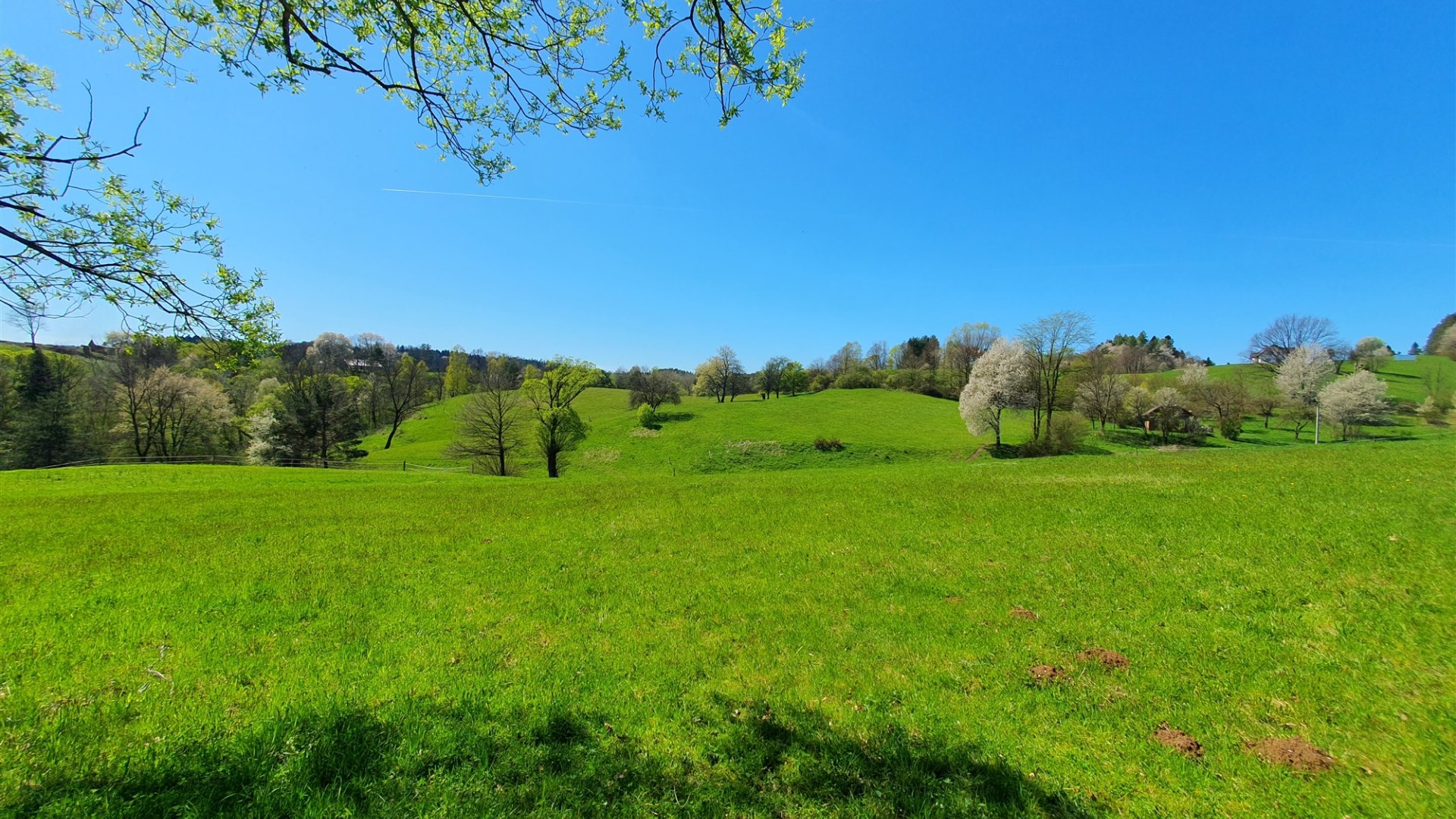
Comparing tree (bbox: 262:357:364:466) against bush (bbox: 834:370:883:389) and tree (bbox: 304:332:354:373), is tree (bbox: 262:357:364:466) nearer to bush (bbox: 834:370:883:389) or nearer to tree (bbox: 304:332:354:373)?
tree (bbox: 304:332:354:373)

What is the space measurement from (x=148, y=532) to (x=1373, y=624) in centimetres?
2345

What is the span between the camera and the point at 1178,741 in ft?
14.7

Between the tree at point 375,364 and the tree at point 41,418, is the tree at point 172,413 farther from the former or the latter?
the tree at point 375,364

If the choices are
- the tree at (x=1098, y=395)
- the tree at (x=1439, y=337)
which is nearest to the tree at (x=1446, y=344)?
the tree at (x=1439, y=337)

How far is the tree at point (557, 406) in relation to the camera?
138ft

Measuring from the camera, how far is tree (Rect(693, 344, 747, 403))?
9450 centimetres

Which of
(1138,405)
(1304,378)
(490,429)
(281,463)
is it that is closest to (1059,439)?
(1138,405)

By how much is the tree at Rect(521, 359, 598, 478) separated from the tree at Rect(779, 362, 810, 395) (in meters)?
51.3

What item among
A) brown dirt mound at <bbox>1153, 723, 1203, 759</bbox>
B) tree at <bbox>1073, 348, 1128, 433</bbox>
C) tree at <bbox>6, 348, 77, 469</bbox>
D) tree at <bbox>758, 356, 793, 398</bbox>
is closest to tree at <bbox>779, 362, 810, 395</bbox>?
tree at <bbox>758, 356, 793, 398</bbox>

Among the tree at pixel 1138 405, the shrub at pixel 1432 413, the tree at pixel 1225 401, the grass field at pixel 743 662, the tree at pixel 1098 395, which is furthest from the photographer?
the tree at pixel 1098 395

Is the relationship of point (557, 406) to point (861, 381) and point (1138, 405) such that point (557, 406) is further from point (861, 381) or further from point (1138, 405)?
point (1138, 405)

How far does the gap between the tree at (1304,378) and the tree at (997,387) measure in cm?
3436

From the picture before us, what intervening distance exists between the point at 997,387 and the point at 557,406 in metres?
42.2

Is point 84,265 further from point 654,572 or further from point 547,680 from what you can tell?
→ point 654,572
